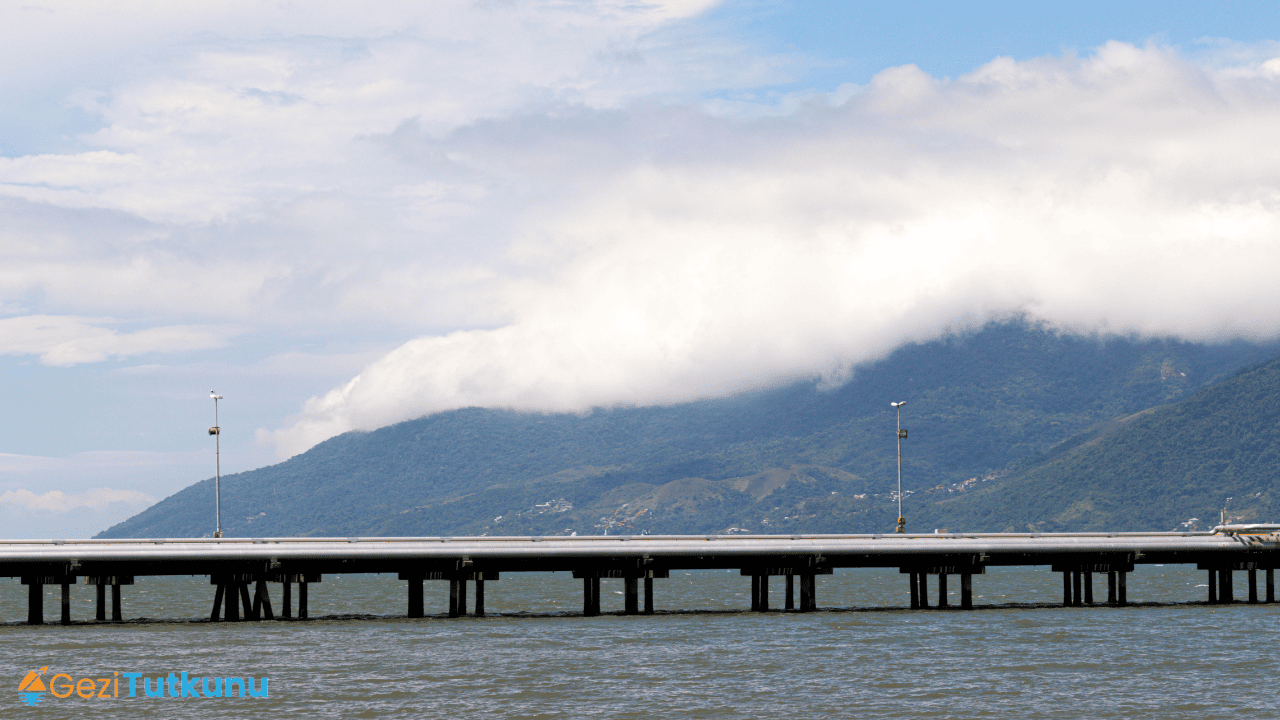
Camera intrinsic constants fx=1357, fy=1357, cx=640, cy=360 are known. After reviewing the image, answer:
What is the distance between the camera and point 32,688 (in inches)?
1956

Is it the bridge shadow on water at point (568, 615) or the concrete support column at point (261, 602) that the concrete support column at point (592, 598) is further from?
the concrete support column at point (261, 602)

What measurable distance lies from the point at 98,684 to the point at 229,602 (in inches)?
785

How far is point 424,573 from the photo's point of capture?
69.2 m

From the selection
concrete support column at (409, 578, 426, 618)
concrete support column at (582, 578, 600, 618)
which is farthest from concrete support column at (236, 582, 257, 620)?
concrete support column at (582, 578, 600, 618)

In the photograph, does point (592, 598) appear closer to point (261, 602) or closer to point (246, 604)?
point (261, 602)

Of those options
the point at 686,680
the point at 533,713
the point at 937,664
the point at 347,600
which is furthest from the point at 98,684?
the point at 347,600

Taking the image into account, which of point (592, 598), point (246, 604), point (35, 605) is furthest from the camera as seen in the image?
point (592, 598)

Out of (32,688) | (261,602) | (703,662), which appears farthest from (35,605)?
(703,662)

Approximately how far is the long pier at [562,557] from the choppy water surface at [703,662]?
2.25 meters

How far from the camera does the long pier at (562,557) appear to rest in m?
66.1

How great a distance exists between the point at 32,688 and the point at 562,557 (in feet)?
87.8

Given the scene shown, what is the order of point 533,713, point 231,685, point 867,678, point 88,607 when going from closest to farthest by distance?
point 533,713 → point 231,685 → point 867,678 → point 88,607

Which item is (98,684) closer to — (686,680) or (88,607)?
(686,680)

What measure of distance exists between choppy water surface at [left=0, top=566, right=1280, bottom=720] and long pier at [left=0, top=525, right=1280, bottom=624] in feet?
7.38
